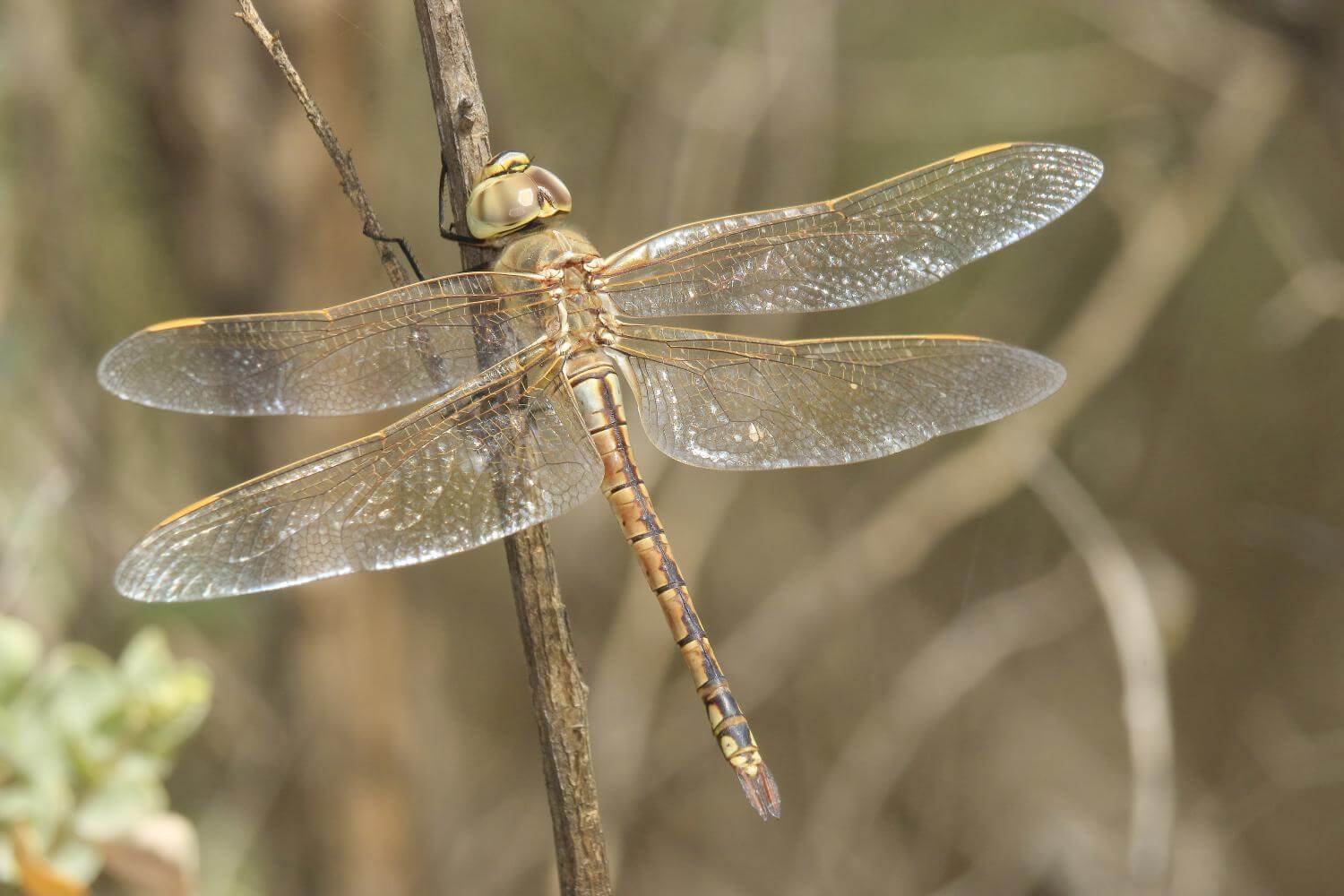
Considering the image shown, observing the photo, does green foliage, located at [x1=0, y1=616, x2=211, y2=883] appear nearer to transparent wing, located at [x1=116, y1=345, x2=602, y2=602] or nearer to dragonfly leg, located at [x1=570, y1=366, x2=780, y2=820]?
transparent wing, located at [x1=116, y1=345, x2=602, y2=602]

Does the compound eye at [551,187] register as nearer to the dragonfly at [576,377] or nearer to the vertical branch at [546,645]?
the dragonfly at [576,377]

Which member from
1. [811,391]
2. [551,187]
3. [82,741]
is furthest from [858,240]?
[82,741]

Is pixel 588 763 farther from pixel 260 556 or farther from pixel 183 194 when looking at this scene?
pixel 183 194

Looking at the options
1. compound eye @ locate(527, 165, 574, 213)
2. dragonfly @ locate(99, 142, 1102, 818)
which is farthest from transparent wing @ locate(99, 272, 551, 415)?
compound eye @ locate(527, 165, 574, 213)

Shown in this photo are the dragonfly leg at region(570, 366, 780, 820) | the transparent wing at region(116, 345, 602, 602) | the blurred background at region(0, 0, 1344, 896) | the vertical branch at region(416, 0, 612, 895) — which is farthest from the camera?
the blurred background at region(0, 0, 1344, 896)

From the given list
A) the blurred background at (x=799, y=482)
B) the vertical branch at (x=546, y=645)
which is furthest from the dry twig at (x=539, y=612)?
the blurred background at (x=799, y=482)

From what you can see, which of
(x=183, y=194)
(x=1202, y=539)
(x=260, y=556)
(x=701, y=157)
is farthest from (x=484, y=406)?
(x=1202, y=539)
